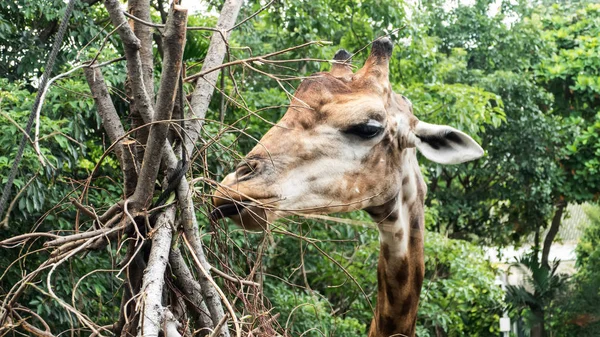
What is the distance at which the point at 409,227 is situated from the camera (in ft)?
12.0

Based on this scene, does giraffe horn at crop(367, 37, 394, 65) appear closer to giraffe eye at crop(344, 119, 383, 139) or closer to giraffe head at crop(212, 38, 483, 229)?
giraffe head at crop(212, 38, 483, 229)

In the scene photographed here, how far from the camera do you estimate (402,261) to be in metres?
3.63

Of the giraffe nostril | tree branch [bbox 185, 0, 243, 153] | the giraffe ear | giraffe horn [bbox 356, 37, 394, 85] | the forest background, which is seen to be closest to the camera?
tree branch [bbox 185, 0, 243, 153]

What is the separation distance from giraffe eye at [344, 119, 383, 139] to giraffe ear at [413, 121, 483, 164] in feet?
0.82

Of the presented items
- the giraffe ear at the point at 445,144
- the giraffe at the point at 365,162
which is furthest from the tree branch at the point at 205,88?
the giraffe ear at the point at 445,144

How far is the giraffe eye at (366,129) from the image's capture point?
338 centimetres

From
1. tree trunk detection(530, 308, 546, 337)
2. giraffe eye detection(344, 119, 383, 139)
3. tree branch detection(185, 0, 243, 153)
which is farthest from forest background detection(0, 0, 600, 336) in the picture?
giraffe eye detection(344, 119, 383, 139)

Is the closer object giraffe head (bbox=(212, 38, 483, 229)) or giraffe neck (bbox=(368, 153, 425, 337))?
giraffe head (bbox=(212, 38, 483, 229))

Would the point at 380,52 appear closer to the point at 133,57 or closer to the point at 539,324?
the point at 133,57

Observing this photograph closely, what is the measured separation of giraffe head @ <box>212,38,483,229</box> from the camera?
3.12 m

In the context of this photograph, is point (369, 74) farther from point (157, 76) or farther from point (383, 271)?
point (157, 76)

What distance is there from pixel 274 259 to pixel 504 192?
714 cm

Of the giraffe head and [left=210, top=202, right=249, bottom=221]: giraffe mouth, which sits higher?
the giraffe head

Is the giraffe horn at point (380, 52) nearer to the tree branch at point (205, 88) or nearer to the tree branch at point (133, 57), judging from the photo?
the tree branch at point (205, 88)
